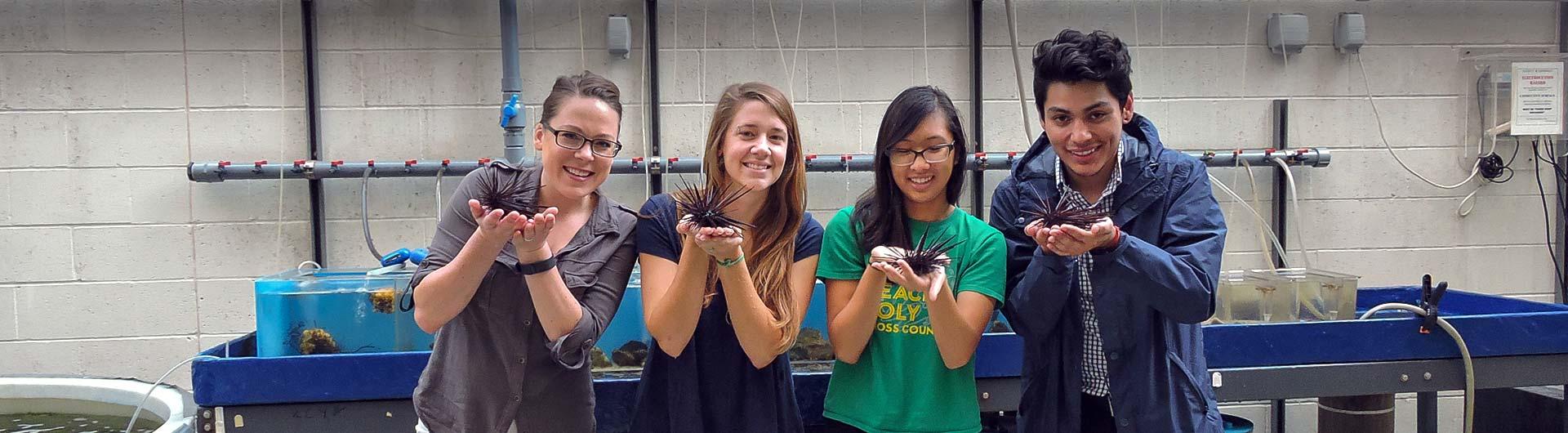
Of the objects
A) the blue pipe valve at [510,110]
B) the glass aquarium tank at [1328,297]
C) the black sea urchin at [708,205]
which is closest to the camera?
the black sea urchin at [708,205]

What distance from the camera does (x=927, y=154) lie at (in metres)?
1.63

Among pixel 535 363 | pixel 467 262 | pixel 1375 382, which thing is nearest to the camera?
pixel 467 262

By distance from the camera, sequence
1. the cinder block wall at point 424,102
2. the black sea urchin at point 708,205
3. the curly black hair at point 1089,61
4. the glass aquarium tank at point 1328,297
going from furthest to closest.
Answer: the cinder block wall at point 424,102
the glass aquarium tank at point 1328,297
the curly black hair at point 1089,61
the black sea urchin at point 708,205

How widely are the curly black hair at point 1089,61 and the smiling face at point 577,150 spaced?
0.69m

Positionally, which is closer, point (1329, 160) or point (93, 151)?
point (93, 151)

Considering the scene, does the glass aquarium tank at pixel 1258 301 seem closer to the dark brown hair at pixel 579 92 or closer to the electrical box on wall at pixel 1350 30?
the electrical box on wall at pixel 1350 30

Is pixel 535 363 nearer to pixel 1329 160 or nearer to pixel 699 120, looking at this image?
pixel 699 120

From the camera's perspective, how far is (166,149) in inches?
129

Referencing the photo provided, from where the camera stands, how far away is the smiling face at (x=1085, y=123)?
151cm

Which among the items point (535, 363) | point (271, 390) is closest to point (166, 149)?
point (271, 390)

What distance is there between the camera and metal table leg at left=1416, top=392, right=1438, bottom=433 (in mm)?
2805

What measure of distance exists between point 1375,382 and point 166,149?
3630mm

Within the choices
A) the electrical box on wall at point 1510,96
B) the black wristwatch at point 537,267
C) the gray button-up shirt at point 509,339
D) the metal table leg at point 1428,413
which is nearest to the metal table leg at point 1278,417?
the metal table leg at point 1428,413

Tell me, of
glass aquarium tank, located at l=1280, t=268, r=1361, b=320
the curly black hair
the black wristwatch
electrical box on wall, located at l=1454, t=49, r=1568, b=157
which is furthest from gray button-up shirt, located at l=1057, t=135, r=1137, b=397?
electrical box on wall, located at l=1454, t=49, r=1568, b=157
